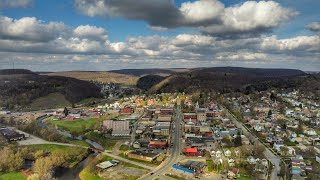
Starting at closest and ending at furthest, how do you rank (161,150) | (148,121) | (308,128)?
(161,150)
(308,128)
(148,121)

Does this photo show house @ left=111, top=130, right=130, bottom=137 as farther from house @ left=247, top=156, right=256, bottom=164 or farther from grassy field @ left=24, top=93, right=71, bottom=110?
grassy field @ left=24, top=93, right=71, bottom=110

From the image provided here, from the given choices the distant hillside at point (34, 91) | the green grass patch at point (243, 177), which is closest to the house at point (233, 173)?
the green grass patch at point (243, 177)

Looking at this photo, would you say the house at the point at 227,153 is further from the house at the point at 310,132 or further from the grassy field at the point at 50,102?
the grassy field at the point at 50,102

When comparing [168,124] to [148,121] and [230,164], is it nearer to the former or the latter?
[148,121]

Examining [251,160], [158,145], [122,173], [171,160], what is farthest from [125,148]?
[251,160]

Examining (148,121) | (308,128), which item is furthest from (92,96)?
(308,128)

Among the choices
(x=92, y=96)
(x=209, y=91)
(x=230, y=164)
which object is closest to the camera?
(x=230, y=164)
